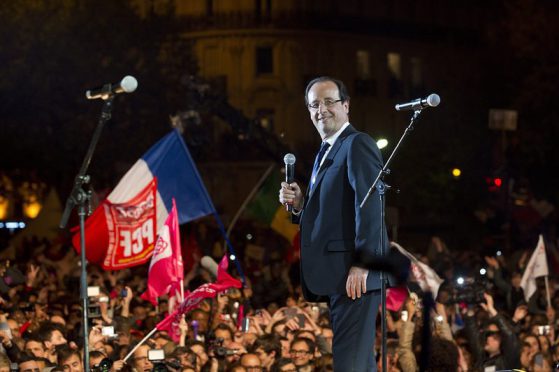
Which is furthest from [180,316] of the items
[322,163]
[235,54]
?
[235,54]

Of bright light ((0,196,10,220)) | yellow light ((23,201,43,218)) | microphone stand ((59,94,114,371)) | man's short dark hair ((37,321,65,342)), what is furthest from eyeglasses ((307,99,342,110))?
yellow light ((23,201,43,218))

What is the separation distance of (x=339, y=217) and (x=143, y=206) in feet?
28.1

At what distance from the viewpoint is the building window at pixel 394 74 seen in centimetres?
6231

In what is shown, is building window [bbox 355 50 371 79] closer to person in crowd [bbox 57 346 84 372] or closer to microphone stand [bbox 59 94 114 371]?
person in crowd [bbox 57 346 84 372]

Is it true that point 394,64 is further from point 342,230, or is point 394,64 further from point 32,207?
point 342,230

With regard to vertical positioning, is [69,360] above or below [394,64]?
below

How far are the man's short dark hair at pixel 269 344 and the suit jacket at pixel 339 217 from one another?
17.3 ft

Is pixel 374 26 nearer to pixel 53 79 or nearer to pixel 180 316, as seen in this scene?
pixel 53 79

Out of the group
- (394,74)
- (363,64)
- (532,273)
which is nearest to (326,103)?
(532,273)

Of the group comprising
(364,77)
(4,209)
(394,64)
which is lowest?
(4,209)

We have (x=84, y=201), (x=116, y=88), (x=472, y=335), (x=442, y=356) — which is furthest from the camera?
(x=472, y=335)

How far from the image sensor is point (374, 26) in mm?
62969

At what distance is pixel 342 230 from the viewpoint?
7480 millimetres

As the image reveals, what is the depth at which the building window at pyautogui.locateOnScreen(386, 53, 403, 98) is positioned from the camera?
62312 millimetres
